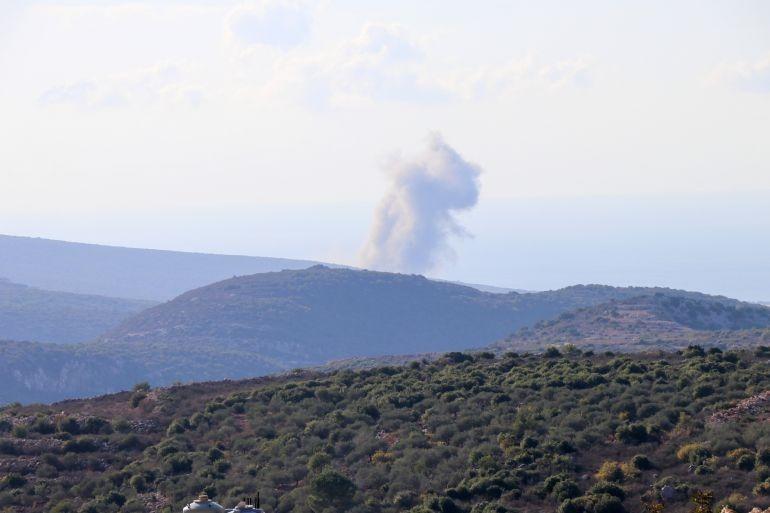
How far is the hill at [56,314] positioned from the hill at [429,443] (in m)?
90.4

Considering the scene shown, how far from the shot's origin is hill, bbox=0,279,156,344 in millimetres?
131750

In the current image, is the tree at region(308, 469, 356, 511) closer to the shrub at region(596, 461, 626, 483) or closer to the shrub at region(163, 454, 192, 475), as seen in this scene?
the shrub at region(163, 454, 192, 475)

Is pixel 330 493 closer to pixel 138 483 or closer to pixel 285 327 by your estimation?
pixel 138 483

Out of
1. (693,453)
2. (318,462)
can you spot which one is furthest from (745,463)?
(318,462)

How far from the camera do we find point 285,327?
120125mm

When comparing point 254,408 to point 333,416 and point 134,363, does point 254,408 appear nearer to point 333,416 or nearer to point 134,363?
point 333,416

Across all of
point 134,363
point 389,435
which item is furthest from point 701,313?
point 389,435

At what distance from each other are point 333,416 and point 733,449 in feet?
39.1

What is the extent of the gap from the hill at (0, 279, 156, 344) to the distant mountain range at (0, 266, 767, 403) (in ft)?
32.6

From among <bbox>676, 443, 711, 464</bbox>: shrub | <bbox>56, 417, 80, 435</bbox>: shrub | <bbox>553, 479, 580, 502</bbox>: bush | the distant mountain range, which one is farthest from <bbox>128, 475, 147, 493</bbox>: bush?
the distant mountain range

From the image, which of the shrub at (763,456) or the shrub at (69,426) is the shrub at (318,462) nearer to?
the shrub at (69,426)

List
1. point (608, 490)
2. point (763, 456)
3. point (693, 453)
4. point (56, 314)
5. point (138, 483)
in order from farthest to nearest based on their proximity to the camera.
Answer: point (56, 314), point (138, 483), point (693, 453), point (763, 456), point (608, 490)

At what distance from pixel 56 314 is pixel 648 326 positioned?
7099cm

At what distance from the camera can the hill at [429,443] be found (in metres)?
29.3
